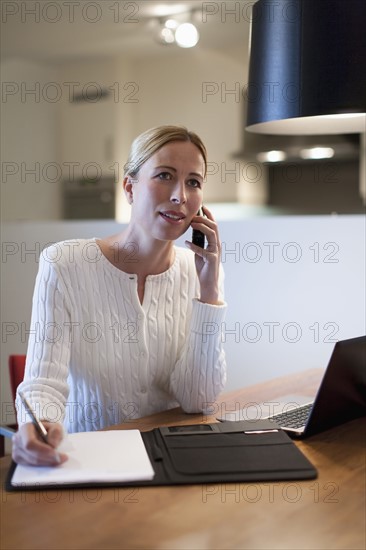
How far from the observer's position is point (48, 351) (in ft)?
5.35

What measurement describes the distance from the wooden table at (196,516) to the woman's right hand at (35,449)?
5 cm

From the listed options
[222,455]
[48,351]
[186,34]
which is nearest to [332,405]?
[222,455]

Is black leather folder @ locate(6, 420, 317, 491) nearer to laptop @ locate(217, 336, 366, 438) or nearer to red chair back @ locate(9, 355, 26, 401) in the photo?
laptop @ locate(217, 336, 366, 438)

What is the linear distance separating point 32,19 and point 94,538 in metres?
3.34

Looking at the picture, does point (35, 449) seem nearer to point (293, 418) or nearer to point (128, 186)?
point (293, 418)

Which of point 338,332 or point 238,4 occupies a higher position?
point 238,4

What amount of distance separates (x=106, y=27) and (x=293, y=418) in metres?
2.97

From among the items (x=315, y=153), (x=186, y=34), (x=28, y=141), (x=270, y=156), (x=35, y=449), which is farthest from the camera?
(x=270, y=156)

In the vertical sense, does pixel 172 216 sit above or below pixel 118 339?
above

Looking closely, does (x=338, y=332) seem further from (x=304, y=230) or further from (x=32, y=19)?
(x=32, y=19)

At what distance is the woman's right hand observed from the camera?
1.21 m

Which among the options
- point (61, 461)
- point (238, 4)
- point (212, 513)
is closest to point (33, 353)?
point (61, 461)

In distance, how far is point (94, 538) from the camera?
988 mm

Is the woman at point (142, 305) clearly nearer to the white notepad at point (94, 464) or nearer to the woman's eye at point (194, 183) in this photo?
the woman's eye at point (194, 183)
